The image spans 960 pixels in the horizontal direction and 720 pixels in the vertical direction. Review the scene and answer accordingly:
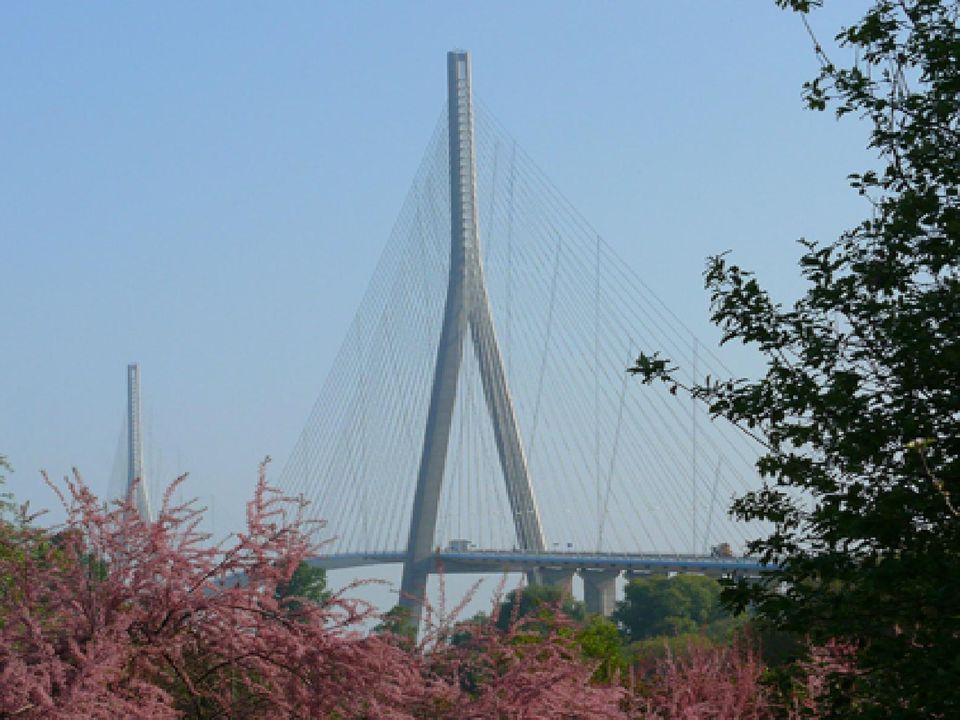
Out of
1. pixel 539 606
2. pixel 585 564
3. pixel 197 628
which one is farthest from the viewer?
pixel 585 564

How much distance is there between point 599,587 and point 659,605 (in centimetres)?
2232

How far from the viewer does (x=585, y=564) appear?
57406 mm

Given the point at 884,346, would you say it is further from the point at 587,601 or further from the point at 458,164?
the point at 587,601

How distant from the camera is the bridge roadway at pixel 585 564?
2152 inches

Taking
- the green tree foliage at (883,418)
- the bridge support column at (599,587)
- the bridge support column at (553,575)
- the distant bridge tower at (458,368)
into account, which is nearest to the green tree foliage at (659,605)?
the bridge support column at (599,587)

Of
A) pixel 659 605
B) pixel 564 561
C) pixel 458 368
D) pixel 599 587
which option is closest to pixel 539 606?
pixel 458 368

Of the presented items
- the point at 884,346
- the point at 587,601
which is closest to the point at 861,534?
the point at 884,346

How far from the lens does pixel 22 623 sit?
22.3ft

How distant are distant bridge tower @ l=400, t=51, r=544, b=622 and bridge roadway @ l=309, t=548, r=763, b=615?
2.02 m

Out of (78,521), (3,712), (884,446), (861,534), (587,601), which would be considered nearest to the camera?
(3,712)

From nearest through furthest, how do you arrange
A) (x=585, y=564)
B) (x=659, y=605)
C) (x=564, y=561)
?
(x=564, y=561)
(x=585, y=564)
(x=659, y=605)

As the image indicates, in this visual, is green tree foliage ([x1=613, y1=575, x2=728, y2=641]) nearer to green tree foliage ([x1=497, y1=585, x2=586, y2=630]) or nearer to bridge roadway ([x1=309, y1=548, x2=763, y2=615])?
green tree foliage ([x1=497, y1=585, x2=586, y2=630])

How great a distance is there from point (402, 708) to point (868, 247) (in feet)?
17.1

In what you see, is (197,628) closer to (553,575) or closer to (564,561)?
(564,561)
